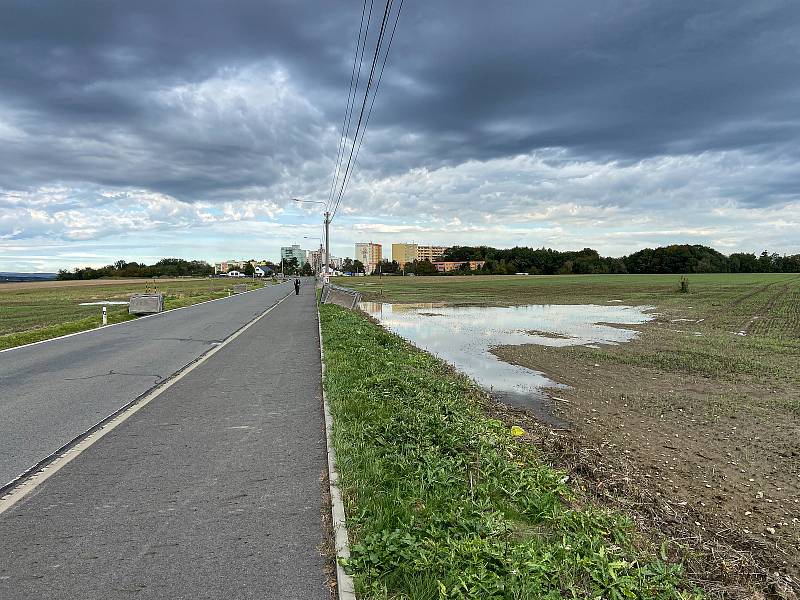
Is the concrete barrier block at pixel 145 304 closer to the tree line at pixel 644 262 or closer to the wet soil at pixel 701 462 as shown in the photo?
the wet soil at pixel 701 462

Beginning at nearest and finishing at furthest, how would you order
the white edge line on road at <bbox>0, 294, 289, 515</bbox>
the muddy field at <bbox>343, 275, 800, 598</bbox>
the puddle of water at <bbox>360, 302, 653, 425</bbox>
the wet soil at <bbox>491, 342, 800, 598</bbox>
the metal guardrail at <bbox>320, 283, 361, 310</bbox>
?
1. the wet soil at <bbox>491, 342, 800, 598</bbox>
2. the muddy field at <bbox>343, 275, 800, 598</bbox>
3. the white edge line on road at <bbox>0, 294, 289, 515</bbox>
4. the puddle of water at <bbox>360, 302, 653, 425</bbox>
5. the metal guardrail at <bbox>320, 283, 361, 310</bbox>

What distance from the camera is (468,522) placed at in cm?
376

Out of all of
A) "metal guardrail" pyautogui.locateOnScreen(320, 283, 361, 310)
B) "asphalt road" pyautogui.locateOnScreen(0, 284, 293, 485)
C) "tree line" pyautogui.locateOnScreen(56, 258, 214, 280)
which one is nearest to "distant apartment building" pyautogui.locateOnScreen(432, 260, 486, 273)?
"tree line" pyautogui.locateOnScreen(56, 258, 214, 280)

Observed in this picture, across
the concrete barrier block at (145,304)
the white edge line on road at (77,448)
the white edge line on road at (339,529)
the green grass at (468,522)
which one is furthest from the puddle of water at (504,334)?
the concrete barrier block at (145,304)

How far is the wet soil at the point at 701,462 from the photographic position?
406 cm

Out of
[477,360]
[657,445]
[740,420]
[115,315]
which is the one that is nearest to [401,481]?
[657,445]

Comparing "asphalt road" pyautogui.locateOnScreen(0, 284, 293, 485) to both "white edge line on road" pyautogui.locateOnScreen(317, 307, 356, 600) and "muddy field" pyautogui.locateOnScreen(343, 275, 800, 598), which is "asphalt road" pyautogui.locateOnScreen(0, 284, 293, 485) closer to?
"white edge line on road" pyautogui.locateOnScreen(317, 307, 356, 600)

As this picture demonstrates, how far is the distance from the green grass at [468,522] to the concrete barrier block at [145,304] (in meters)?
21.0

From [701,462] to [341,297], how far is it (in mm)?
27669

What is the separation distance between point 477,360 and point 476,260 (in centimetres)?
17251

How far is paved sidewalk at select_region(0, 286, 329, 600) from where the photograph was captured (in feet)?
10.3

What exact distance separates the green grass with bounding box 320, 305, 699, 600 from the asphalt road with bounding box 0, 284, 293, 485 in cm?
338

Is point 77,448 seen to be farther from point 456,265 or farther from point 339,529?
point 456,265

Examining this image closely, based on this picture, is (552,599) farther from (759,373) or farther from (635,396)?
(759,373)
